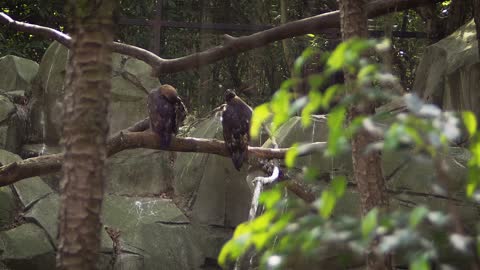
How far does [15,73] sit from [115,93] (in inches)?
64.3

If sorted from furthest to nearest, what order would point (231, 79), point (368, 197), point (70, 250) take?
1. point (231, 79)
2. point (368, 197)
3. point (70, 250)

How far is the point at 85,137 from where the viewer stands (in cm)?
264

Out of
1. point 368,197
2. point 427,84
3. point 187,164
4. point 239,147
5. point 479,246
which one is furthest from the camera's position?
point 187,164

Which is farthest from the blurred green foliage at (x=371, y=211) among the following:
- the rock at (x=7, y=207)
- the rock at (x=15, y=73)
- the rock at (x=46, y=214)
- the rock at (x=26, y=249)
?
the rock at (x=15, y=73)

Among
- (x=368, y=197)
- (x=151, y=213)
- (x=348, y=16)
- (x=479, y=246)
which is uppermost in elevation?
(x=348, y=16)

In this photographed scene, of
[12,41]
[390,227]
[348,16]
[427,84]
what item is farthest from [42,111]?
A: [390,227]

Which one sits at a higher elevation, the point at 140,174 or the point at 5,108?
the point at 5,108

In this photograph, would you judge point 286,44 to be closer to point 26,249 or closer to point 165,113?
point 165,113

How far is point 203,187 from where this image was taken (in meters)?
9.80

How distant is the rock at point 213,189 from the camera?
970cm

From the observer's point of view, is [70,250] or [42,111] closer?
[70,250]

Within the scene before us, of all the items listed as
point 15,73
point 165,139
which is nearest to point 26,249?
point 165,139

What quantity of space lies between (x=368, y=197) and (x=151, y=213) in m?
5.54

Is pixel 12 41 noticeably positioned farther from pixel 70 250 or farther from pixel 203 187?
pixel 70 250
